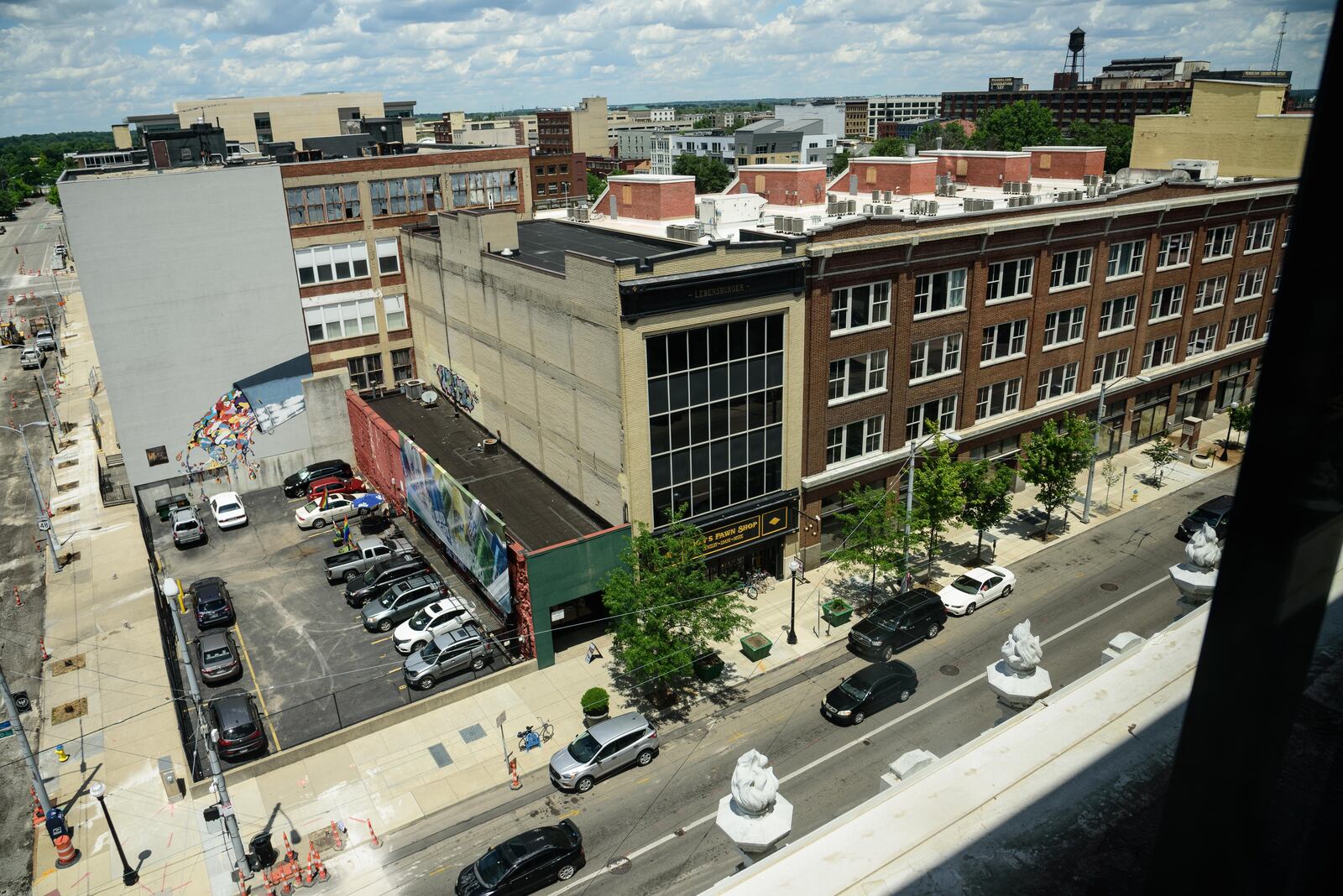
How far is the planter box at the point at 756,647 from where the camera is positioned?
130 ft

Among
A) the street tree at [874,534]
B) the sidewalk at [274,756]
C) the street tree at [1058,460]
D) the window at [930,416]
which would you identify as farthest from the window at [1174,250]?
the street tree at [874,534]

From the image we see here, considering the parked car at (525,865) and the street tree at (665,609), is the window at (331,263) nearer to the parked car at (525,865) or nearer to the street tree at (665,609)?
the street tree at (665,609)

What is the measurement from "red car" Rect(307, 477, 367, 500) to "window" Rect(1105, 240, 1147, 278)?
1960 inches

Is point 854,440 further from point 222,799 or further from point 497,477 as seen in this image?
point 222,799

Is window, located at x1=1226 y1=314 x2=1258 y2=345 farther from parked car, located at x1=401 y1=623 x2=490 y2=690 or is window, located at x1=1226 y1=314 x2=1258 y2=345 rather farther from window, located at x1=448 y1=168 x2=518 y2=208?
parked car, located at x1=401 y1=623 x2=490 y2=690

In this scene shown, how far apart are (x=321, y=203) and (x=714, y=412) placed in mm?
34634

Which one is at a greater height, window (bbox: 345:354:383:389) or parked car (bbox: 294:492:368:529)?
window (bbox: 345:354:383:389)

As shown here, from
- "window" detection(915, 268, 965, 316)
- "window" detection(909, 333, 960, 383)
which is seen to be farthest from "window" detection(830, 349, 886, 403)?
"window" detection(915, 268, 965, 316)

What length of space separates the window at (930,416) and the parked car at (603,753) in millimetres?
23524

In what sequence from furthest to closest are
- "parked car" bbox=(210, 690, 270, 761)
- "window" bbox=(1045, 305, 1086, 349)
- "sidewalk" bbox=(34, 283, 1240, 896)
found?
"window" bbox=(1045, 305, 1086, 349)
"parked car" bbox=(210, 690, 270, 761)
"sidewalk" bbox=(34, 283, 1240, 896)

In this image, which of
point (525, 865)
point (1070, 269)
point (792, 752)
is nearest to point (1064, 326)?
point (1070, 269)

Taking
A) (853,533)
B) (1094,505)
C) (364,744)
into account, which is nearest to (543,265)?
(853,533)

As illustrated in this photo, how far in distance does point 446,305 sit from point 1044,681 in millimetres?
48163

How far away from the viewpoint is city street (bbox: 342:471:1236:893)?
28781 millimetres
